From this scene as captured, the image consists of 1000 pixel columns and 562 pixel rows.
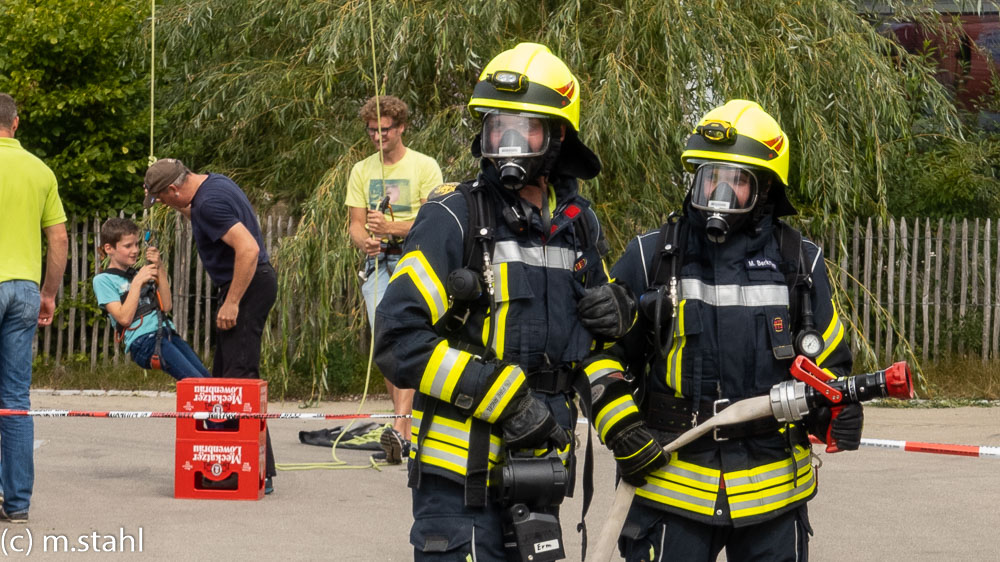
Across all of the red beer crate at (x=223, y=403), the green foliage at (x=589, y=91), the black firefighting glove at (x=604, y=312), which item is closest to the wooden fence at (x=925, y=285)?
the green foliage at (x=589, y=91)

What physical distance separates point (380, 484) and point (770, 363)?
12.9 feet

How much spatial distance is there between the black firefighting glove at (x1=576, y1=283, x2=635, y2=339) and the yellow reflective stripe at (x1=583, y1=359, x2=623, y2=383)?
7.1 inches

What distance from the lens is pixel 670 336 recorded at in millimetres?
3932

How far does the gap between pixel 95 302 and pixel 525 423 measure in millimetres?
9424

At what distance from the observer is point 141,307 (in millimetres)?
7703

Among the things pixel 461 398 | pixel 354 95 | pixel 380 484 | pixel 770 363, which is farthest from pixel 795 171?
pixel 461 398

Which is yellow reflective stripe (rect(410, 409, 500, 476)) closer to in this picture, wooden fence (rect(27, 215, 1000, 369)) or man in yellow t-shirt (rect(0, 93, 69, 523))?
man in yellow t-shirt (rect(0, 93, 69, 523))

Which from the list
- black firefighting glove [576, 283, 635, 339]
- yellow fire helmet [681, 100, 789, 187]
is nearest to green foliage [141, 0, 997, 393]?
yellow fire helmet [681, 100, 789, 187]

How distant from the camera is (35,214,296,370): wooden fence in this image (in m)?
11.9

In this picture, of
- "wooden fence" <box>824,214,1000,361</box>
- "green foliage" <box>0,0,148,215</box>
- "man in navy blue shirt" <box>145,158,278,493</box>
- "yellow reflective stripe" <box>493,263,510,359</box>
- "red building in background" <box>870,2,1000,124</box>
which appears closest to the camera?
"yellow reflective stripe" <box>493,263,510,359</box>

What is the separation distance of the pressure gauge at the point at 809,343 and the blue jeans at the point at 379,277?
174 inches

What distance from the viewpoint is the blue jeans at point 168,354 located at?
768 centimetres

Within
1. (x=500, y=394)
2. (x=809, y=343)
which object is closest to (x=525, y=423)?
(x=500, y=394)

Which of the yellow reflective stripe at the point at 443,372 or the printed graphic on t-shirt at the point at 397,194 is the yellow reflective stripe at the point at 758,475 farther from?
the printed graphic on t-shirt at the point at 397,194
